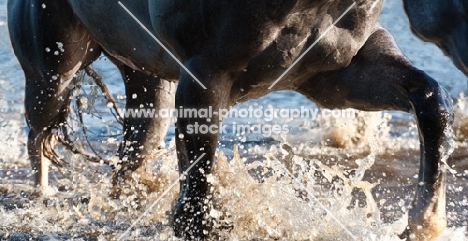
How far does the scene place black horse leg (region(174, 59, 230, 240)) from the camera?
3400 millimetres

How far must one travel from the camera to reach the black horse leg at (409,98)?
133 inches

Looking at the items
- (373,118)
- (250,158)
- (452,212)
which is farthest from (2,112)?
(452,212)

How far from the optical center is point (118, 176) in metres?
4.92

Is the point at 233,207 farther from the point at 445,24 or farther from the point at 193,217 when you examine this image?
the point at 445,24

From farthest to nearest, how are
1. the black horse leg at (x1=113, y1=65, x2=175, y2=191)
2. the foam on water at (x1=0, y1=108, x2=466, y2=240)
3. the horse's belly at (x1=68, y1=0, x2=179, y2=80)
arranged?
the black horse leg at (x1=113, y1=65, x2=175, y2=191) → the horse's belly at (x1=68, y1=0, x2=179, y2=80) → the foam on water at (x1=0, y1=108, x2=466, y2=240)

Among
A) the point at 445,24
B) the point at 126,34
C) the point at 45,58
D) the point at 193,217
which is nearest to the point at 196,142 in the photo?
the point at 193,217

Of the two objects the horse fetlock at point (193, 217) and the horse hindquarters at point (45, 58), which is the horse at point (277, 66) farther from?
the horse hindquarters at point (45, 58)

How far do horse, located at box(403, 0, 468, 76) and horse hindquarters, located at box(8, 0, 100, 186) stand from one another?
2.75 m

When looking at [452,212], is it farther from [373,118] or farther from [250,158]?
[373,118]

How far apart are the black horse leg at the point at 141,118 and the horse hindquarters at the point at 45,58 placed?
0.27 meters

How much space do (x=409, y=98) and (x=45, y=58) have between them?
6.68ft

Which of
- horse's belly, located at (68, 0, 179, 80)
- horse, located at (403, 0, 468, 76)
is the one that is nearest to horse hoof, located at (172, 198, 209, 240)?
horse's belly, located at (68, 0, 179, 80)

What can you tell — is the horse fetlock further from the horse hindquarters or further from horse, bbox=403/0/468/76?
horse, bbox=403/0/468/76

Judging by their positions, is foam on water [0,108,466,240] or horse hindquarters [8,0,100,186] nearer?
foam on water [0,108,466,240]
